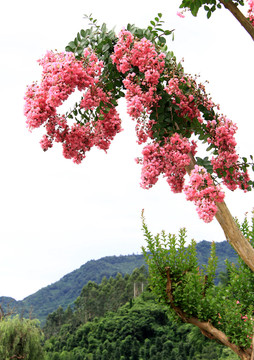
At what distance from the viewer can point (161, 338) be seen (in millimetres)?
41156

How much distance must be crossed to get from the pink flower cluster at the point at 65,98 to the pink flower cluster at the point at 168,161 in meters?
0.74

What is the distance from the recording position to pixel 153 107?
5117 millimetres

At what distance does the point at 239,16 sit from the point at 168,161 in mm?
2146

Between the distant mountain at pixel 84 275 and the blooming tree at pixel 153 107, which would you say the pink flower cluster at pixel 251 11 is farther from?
the distant mountain at pixel 84 275

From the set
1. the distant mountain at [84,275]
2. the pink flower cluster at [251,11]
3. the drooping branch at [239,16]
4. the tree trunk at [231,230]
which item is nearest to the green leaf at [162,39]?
the drooping branch at [239,16]

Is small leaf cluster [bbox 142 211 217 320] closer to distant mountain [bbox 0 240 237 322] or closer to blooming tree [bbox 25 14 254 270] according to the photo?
blooming tree [bbox 25 14 254 270]

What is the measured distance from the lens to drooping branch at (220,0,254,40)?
211 inches

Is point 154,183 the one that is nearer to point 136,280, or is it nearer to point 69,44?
point 69,44

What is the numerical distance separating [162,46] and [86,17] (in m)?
1.11

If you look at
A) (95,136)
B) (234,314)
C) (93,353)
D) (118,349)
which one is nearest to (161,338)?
(118,349)

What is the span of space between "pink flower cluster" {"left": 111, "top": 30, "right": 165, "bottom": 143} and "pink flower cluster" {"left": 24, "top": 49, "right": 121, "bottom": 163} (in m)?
0.40

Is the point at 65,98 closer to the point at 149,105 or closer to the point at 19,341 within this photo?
the point at 149,105

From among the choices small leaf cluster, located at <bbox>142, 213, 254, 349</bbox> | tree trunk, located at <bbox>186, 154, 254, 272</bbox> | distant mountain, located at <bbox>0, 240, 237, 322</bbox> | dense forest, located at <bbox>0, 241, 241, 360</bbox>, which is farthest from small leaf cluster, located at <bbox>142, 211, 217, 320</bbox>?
distant mountain, located at <bbox>0, 240, 237, 322</bbox>

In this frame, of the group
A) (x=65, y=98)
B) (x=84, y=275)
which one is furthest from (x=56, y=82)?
(x=84, y=275)
